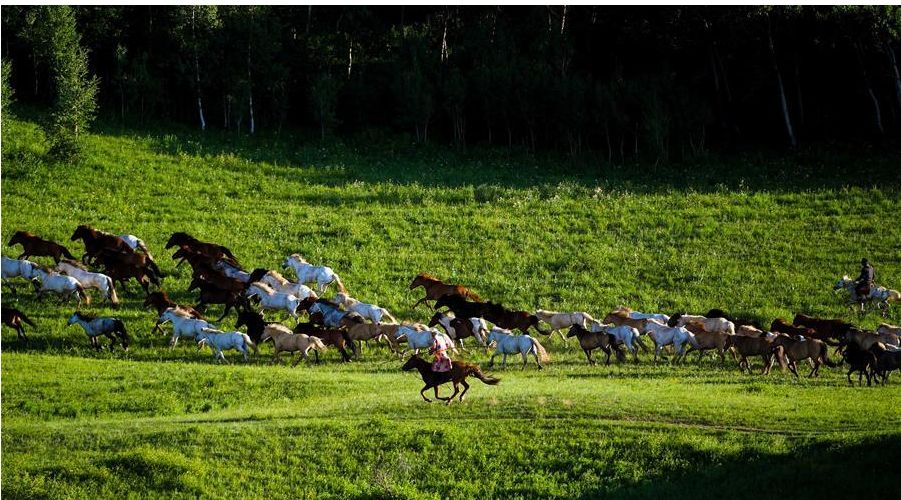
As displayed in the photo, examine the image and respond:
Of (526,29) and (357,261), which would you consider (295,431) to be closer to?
(357,261)

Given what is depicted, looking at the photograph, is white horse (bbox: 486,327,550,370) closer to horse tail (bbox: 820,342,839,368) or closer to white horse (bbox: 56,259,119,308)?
horse tail (bbox: 820,342,839,368)

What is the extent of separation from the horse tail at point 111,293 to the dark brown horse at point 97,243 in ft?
7.24

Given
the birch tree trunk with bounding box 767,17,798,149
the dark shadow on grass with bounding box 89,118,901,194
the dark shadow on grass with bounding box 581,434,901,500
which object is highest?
the birch tree trunk with bounding box 767,17,798,149

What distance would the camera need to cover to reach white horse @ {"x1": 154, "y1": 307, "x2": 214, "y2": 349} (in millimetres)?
33875

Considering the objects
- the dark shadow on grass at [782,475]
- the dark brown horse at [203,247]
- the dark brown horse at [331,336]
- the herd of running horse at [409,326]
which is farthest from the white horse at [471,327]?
the dark brown horse at [203,247]

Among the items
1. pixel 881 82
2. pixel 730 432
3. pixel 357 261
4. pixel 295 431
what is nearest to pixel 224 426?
pixel 295 431

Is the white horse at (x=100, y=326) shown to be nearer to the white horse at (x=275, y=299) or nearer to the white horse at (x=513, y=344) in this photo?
the white horse at (x=275, y=299)

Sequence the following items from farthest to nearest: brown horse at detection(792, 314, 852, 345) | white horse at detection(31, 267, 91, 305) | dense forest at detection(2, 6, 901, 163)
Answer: dense forest at detection(2, 6, 901, 163) < white horse at detection(31, 267, 91, 305) < brown horse at detection(792, 314, 852, 345)

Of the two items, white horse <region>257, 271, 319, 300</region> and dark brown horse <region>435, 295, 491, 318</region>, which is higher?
white horse <region>257, 271, 319, 300</region>

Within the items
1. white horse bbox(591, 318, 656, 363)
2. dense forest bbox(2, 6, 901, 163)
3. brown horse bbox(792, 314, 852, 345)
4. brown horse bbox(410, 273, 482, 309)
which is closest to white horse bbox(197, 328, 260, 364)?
brown horse bbox(410, 273, 482, 309)

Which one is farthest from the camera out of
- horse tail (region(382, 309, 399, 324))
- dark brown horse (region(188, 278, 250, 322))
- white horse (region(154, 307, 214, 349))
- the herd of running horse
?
dark brown horse (region(188, 278, 250, 322))

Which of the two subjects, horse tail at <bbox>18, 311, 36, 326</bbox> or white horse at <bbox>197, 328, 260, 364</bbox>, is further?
horse tail at <bbox>18, 311, 36, 326</bbox>

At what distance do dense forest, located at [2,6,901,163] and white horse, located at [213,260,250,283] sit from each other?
121 ft

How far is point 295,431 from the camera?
1048 inches
